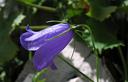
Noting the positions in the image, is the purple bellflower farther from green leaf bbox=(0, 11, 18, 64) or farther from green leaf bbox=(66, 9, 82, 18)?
green leaf bbox=(0, 11, 18, 64)

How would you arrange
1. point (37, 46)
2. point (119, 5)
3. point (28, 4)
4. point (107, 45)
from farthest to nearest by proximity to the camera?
point (28, 4) < point (119, 5) < point (107, 45) < point (37, 46)

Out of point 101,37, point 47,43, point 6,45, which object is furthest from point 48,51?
point 6,45

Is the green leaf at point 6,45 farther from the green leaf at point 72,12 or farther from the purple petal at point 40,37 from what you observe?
the purple petal at point 40,37

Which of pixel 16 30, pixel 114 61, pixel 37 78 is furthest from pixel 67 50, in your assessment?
pixel 37 78

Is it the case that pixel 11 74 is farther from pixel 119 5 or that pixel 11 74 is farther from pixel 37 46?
pixel 37 46

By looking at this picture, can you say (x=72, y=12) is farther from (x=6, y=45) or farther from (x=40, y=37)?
(x=40, y=37)

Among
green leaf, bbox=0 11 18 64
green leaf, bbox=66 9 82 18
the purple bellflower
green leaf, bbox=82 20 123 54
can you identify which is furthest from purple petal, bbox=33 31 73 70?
green leaf, bbox=0 11 18 64

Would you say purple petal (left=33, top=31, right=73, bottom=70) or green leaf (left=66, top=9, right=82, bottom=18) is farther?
green leaf (left=66, top=9, right=82, bottom=18)
